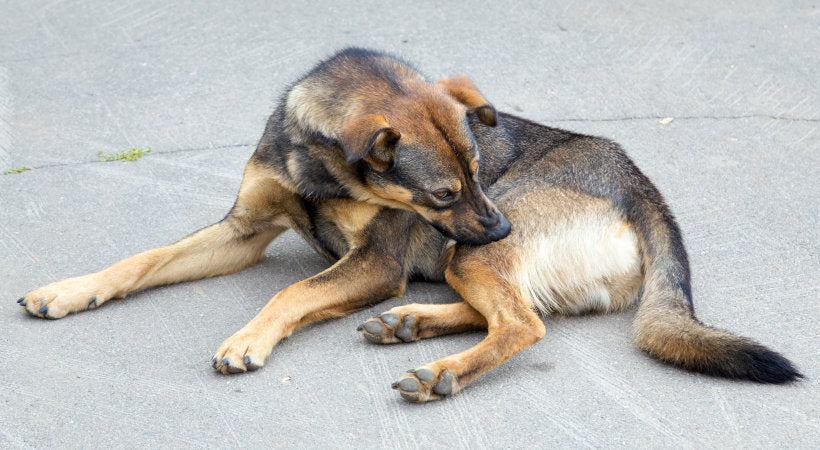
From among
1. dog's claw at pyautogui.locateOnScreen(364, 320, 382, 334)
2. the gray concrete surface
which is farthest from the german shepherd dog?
the gray concrete surface

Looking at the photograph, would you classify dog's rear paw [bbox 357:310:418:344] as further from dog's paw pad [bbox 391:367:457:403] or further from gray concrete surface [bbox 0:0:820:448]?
dog's paw pad [bbox 391:367:457:403]

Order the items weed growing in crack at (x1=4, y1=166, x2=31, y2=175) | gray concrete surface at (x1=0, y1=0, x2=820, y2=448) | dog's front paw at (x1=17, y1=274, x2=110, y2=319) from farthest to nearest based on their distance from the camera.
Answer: weed growing in crack at (x1=4, y1=166, x2=31, y2=175)
dog's front paw at (x1=17, y1=274, x2=110, y2=319)
gray concrete surface at (x1=0, y1=0, x2=820, y2=448)

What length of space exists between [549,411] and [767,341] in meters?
1.20

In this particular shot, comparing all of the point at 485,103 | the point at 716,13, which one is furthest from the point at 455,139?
the point at 716,13

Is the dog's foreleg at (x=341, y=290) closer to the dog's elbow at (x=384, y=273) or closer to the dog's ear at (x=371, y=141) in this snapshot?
the dog's elbow at (x=384, y=273)

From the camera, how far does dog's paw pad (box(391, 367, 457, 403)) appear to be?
3.37 meters

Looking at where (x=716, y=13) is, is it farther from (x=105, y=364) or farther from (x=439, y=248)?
(x=105, y=364)

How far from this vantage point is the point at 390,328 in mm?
3852

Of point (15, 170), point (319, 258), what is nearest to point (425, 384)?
point (319, 258)

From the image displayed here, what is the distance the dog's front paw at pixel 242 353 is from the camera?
361cm

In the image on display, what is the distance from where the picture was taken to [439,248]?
4383 millimetres

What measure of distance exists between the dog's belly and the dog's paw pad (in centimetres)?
79

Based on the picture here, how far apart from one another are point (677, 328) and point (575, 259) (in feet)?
2.14

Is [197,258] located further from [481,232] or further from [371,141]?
[481,232]
